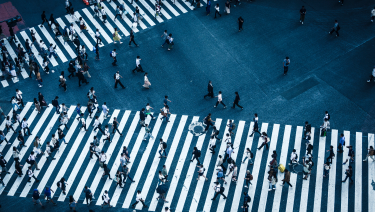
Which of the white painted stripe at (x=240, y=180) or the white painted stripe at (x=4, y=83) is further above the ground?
the white painted stripe at (x=4, y=83)

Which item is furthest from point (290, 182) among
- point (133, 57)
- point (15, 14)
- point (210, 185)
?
point (15, 14)

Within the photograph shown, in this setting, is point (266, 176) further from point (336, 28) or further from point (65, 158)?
point (336, 28)

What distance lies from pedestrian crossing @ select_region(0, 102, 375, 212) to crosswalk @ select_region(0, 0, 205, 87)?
7627 mm

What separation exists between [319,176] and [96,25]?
23.7m

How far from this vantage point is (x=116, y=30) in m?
34.7

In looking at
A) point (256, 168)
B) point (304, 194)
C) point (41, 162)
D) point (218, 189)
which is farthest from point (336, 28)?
point (41, 162)

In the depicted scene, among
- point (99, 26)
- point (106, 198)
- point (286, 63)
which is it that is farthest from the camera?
point (99, 26)

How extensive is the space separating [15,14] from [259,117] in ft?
86.8

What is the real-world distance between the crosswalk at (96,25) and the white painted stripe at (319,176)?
1850 cm

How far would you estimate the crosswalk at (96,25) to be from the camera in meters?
34.8

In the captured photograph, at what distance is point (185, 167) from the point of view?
25.6 m

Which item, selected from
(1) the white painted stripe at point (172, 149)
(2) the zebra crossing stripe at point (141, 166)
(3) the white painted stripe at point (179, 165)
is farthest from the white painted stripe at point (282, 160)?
(2) the zebra crossing stripe at point (141, 166)

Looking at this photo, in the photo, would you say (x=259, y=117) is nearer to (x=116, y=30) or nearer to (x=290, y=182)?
(x=290, y=182)

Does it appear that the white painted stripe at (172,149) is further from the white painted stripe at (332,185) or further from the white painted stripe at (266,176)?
the white painted stripe at (332,185)
